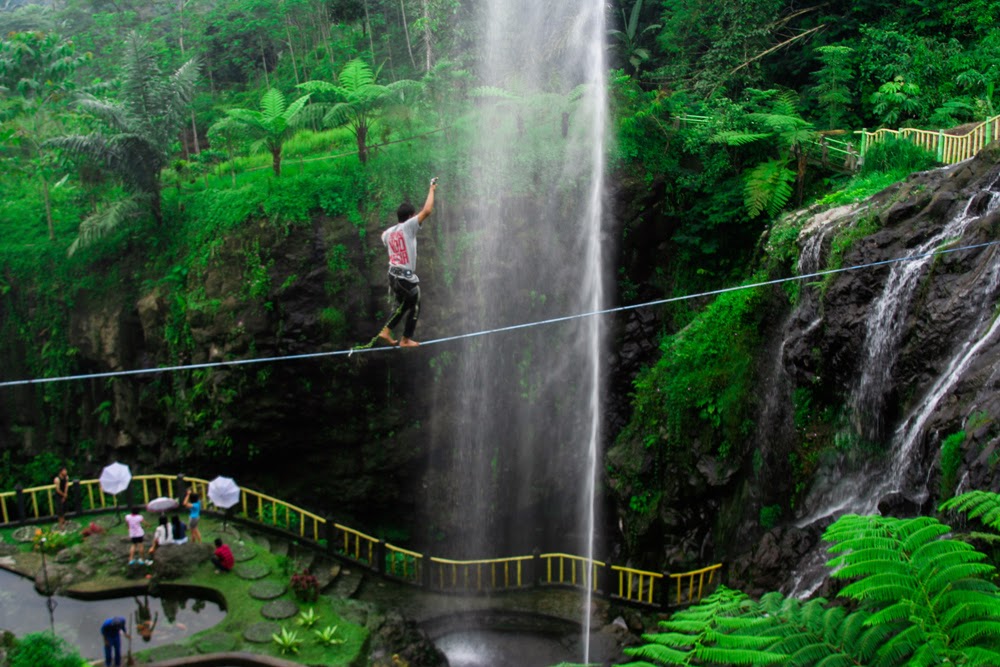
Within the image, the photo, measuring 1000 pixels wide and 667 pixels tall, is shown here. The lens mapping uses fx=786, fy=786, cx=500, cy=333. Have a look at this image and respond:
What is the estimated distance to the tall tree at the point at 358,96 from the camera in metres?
16.4

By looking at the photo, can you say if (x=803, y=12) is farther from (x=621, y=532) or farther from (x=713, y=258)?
(x=621, y=532)

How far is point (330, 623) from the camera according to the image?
11.0 metres

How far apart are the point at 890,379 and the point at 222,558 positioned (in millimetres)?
9560

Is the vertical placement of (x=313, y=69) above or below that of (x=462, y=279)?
above

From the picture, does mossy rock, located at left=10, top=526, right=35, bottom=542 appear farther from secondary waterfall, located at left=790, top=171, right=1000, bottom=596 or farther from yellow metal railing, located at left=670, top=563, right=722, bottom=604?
secondary waterfall, located at left=790, top=171, right=1000, bottom=596

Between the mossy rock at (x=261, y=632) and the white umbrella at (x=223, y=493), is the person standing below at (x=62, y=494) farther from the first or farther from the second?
the mossy rock at (x=261, y=632)

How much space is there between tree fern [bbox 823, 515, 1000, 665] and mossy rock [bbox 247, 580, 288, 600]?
361 inches

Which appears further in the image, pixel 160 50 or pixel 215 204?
pixel 160 50

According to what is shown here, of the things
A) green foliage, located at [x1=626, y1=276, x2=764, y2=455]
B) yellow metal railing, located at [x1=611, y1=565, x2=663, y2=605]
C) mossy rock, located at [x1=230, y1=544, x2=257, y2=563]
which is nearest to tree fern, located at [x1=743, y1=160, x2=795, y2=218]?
green foliage, located at [x1=626, y1=276, x2=764, y2=455]

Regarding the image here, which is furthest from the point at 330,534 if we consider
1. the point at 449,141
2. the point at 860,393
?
the point at 449,141

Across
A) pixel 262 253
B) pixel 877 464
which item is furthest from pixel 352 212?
pixel 877 464

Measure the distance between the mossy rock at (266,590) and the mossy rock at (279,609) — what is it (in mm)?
157

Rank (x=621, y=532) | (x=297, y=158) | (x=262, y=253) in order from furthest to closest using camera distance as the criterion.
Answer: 1. (x=297, y=158)
2. (x=262, y=253)
3. (x=621, y=532)

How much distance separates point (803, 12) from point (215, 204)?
14.9 m
